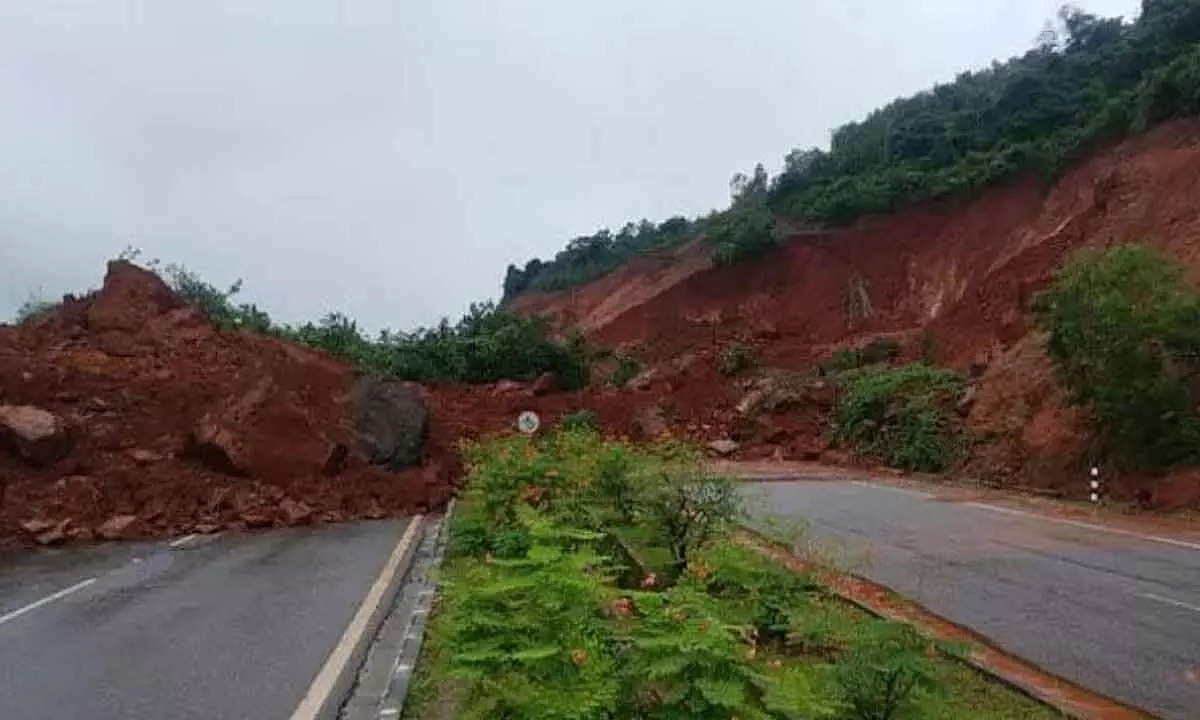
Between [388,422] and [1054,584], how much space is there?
1722 centimetres

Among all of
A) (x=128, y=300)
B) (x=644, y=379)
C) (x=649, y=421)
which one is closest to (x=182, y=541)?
(x=128, y=300)

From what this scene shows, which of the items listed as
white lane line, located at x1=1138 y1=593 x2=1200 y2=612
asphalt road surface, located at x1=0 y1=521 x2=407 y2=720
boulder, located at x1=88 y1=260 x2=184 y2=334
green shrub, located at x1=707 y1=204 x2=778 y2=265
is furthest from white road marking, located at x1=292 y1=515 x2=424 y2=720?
green shrub, located at x1=707 y1=204 x2=778 y2=265

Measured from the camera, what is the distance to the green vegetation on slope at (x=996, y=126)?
155 feet

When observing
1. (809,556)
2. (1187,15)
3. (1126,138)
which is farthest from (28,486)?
(1187,15)

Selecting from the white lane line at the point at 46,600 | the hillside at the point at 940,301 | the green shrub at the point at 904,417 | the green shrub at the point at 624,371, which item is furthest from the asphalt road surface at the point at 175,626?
the green shrub at the point at 624,371

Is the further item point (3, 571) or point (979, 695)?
point (3, 571)

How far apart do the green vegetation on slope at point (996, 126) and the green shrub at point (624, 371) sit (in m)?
13.8

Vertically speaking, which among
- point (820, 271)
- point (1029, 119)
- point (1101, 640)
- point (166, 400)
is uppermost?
point (1029, 119)

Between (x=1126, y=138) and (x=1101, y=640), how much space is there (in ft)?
137

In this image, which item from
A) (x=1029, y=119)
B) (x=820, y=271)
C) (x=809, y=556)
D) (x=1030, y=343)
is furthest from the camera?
(x=820, y=271)

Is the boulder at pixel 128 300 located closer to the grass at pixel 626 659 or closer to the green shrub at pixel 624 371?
the green shrub at pixel 624 371

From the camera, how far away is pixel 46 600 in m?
12.4

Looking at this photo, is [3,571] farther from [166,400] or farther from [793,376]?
[793,376]

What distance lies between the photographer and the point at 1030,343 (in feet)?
111
